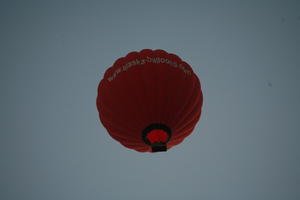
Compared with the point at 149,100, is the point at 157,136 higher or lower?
lower

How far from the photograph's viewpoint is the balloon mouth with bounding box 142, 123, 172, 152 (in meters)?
5.66

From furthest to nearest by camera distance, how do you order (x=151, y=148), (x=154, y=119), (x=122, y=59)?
(x=122, y=59) → (x=151, y=148) → (x=154, y=119)

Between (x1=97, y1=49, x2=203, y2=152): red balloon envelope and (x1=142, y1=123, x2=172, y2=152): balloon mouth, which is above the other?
(x1=97, y1=49, x2=203, y2=152): red balloon envelope

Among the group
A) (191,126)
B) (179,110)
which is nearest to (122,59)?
(179,110)

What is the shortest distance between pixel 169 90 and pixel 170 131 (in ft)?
3.16

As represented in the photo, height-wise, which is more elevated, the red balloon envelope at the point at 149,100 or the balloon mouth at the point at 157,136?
the red balloon envelope at the point at 149,100

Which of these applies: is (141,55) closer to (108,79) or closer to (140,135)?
(108,79)

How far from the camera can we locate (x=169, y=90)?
5730 millimetres

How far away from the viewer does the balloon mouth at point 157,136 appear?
566cm

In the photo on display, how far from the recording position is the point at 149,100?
18.5 feet

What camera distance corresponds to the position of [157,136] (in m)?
5.66

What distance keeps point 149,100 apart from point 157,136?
84 centimetres

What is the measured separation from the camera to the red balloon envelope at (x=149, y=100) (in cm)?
566

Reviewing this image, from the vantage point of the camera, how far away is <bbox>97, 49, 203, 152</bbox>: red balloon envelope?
5664 mm
